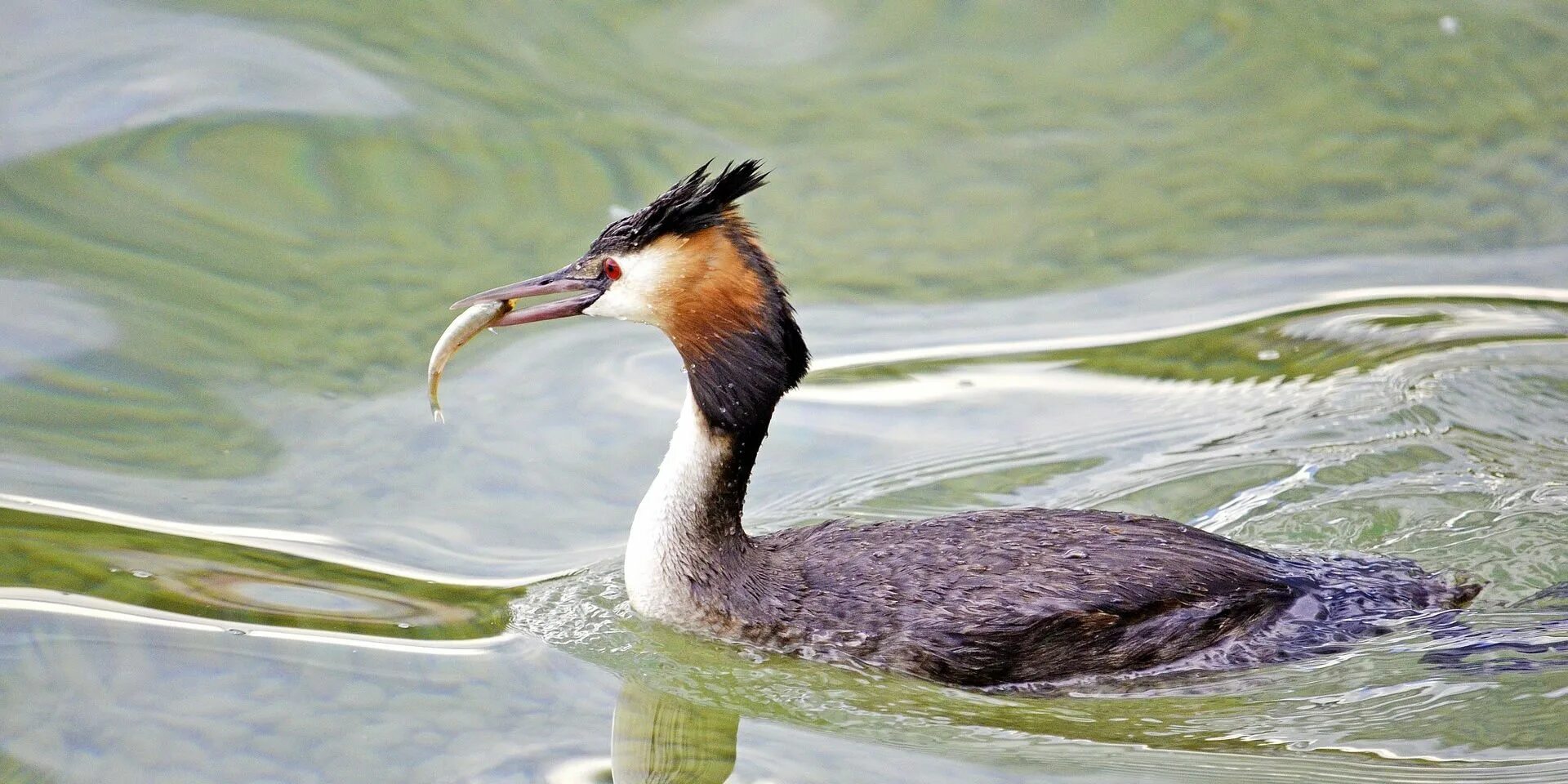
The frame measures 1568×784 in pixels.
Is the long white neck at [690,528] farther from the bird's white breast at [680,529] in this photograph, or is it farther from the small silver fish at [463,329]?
the small silver fish at [463,329]

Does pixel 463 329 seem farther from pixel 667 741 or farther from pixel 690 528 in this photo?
pixel 667 741

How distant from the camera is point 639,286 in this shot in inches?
225

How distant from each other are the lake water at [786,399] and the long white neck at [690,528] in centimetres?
17

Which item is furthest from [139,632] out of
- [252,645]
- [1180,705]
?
[1180,705]

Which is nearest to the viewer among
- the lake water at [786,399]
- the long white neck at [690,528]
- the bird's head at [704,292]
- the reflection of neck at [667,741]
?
the reflection of neck at [667,741]

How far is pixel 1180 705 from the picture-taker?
219 inches

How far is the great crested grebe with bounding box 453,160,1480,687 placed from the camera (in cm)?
554

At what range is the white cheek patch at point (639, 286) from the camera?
569 centimetres

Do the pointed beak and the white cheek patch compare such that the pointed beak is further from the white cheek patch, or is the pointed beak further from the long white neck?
the long white neck

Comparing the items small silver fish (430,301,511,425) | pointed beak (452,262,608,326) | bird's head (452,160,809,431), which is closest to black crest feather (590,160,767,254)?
bird's head (452,160,809,431)

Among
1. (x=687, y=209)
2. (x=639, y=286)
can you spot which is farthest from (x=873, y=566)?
(x=687, y=209)

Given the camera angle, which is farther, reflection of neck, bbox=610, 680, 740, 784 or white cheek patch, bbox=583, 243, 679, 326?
white cheek patch, bbox=583, 243, 679, 326

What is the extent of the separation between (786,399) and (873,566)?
209 centimetres

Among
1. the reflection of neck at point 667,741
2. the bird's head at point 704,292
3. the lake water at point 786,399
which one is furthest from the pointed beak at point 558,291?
the reflection of neck at point 667,741
